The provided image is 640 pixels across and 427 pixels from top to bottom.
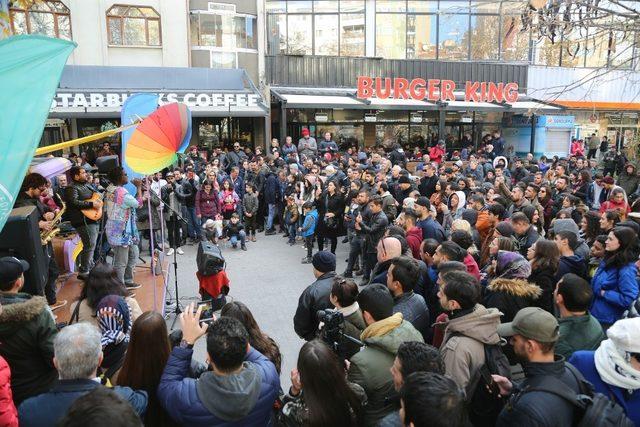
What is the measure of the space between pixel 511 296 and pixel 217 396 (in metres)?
2.62

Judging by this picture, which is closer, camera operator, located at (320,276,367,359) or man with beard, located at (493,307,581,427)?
man with beard, located at (493,307,581,427)

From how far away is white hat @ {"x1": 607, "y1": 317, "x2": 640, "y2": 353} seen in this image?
254 cm

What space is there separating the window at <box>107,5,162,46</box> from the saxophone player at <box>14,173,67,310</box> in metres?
12.9

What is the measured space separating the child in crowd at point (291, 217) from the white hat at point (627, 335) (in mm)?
8867

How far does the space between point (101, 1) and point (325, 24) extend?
922 cm

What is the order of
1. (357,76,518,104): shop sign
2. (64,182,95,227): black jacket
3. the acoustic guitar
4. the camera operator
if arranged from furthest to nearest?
(357,76,518,104): shop sign, the acoustic guitar, (64,182,95,227): black jacket, the camera operator

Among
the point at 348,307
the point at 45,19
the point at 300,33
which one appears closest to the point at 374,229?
the point at 348,307

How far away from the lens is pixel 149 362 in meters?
2.93

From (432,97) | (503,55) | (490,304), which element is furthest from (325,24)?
(490,304)

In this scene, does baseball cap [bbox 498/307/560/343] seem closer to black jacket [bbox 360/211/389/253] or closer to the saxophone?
black jacket [bbox 360/211/389/253]

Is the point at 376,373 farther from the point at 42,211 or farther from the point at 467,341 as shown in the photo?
the point at 42,211

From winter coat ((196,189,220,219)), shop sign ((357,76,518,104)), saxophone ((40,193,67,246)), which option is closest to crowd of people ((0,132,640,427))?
saxophone ((40,193,67,246))

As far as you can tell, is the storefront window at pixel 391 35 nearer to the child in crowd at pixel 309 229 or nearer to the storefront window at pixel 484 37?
the storefront window at pixel 484 37

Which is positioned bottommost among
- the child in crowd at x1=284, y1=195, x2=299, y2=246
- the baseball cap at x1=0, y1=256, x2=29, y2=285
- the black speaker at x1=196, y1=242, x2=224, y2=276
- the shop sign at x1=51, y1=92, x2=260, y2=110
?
the child in crowd at x1=284, y1=195, x2=299, y2=246
